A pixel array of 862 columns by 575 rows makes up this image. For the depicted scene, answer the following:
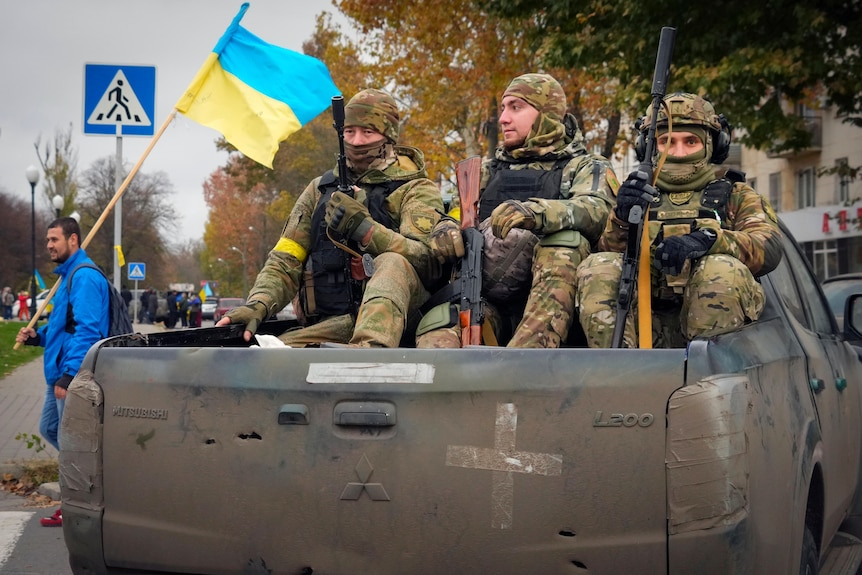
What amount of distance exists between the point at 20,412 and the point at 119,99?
459 centimetres

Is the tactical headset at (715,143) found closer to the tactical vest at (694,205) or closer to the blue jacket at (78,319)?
the tactical vest at (694,205)

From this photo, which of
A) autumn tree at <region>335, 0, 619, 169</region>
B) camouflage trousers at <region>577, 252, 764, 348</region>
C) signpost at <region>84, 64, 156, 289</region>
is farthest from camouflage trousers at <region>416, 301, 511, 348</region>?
autumn tree at <region>335, 0, 619, 169</region>

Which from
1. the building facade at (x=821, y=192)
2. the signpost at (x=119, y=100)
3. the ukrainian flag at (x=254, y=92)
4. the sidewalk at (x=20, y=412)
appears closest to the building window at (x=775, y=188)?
the building facade at (x=821, y=192)

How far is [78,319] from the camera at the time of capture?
6.73 metres

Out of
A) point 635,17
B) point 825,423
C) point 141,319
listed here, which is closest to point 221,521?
point 825,423

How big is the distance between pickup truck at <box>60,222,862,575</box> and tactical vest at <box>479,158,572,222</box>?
185 cm

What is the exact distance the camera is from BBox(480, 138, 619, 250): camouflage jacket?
4523mm

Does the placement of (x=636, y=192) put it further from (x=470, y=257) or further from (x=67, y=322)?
(x=67, y=322)

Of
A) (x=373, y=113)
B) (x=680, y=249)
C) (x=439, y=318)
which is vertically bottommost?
(x=439, y=318)

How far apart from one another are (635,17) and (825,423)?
417 inches

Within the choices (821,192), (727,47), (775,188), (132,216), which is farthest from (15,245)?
(727,47)

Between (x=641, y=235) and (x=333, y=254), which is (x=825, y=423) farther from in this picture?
(x=333, y=254)

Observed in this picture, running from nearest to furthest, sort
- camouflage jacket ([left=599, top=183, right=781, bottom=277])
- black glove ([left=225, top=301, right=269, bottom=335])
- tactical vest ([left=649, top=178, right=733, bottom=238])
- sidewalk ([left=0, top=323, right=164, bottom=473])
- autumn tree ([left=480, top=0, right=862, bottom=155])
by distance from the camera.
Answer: camouflage jacket ([left=599, top=183, right=781, bottom=277]), tactical vest ([left=649, top=178, right=733, bottom=238]), black glove ([left=225, top=301, right=269, bottom=335]), sidewalk ([left=0, top=323, right=164, bottom=473]), autumn tree ([left=480, top=0, right=862, bottom=155])

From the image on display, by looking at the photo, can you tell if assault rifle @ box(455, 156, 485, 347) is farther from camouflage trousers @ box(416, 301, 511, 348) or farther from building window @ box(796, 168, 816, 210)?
building window @ box(796, 168, 816, 210)
